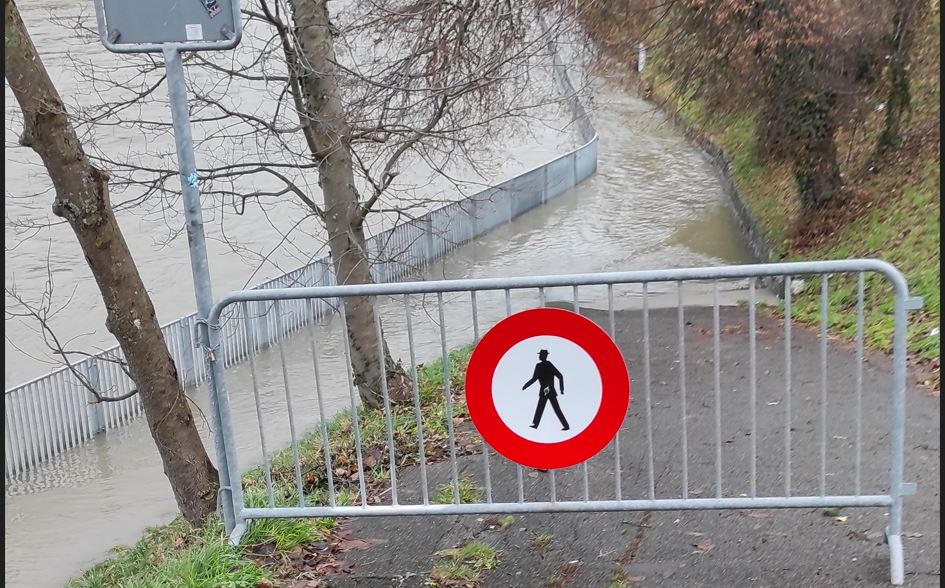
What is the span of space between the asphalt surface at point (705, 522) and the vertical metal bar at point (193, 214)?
2.81 ft

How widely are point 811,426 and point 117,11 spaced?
485 centimetres

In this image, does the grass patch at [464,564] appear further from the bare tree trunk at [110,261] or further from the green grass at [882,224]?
the green grass at [882,224]

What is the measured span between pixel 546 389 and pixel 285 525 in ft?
5.13

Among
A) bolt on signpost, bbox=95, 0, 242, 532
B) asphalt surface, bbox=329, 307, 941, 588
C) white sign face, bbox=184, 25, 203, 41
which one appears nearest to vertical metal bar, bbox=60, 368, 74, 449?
Answer: asphalt surface, bbox=329, 307, 941, 588

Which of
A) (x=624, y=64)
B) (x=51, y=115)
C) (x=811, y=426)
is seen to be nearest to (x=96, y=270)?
(x=51, y=115)

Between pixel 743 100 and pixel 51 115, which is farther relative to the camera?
pixel 743 100

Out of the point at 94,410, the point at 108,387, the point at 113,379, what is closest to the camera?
the point at 94,410

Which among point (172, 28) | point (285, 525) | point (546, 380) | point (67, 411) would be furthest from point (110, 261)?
point (67, 411)

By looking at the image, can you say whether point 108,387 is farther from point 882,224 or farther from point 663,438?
point 882,224

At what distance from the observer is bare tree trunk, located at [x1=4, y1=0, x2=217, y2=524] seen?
5832mm

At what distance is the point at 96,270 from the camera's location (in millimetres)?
Answer: 6176

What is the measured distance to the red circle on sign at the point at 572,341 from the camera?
13.1ft

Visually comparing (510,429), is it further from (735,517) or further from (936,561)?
(936,561)

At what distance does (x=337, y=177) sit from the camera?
28.1 feet
